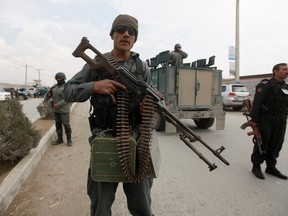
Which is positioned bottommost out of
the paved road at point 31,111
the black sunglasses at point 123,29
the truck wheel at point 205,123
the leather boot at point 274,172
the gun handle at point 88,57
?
the leather boot at point 274,172

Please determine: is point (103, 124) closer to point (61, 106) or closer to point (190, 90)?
point (61, 106)

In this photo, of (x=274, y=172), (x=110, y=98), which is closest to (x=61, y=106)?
(x=110, y=98)

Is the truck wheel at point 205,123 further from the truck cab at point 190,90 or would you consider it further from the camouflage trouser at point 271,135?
the camouflage trouser at point 271,135

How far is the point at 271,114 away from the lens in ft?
12.5

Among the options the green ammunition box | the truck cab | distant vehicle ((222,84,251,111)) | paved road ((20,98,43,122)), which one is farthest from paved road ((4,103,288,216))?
distant vehicle ((222,84,251,111))

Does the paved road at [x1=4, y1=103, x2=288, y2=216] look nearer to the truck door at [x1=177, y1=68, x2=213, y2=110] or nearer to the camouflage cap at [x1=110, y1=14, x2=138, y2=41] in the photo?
the camouflage cap at [x1=110, y1=14, x2=138, y2=41]

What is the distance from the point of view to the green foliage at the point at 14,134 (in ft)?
12.8

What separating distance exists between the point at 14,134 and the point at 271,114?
4.05 metres

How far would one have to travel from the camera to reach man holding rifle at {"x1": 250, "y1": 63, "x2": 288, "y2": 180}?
12.3ft

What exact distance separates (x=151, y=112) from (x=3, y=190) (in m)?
2.21

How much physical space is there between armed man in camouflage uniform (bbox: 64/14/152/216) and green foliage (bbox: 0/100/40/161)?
2533mm

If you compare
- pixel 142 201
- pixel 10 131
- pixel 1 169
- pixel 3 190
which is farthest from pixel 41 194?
pixel 142 201

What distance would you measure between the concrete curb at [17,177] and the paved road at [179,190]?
2.9 inches

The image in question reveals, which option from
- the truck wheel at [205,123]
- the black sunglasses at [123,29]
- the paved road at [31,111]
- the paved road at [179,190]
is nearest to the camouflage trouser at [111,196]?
the paved road at [179,190]
